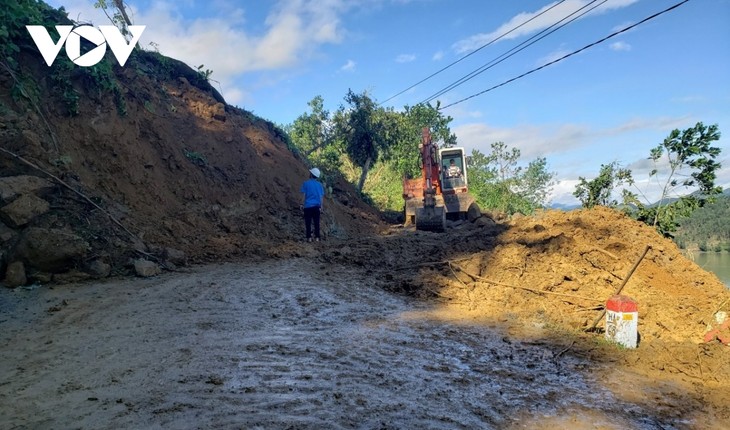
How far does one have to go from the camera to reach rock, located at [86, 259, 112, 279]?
6715 millimetres

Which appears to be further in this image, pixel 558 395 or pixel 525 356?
pixel 525 356

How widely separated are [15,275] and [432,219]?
1154 centimetres

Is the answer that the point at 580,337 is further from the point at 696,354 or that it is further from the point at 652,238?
the point at 652,238

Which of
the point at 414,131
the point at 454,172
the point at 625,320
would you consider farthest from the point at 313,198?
the point at 414,131

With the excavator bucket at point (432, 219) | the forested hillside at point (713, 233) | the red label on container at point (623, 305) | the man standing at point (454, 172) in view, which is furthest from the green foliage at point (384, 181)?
the red label on container at point (623, 305)

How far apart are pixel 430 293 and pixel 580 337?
247cm

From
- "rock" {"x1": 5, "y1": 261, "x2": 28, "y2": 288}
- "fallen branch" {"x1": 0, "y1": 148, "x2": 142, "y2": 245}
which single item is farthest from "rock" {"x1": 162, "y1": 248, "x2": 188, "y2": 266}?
"rock" {"x1": 5, "y1": 261, "x2": 28, "y2": 288}

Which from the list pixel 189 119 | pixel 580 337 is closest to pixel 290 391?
pixel 580 337

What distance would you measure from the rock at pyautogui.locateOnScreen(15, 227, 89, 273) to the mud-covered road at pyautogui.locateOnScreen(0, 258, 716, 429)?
0.51 meters

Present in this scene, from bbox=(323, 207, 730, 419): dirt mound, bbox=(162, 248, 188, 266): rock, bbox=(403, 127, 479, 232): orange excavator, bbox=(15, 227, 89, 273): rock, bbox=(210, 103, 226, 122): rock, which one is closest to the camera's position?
bbox=(323, 207, 730, 419): dirt mound

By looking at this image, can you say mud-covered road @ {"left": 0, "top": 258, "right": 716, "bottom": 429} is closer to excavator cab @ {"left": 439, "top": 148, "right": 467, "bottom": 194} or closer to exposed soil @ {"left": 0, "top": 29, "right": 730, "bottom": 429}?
exposed soil @ {"left": 0, "top": 29, "right": 730, "bottom": 429}

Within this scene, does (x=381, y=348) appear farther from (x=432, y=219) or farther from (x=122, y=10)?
(x=122, y=10)

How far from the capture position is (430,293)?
23.6 feet

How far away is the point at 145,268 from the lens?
7.13m
